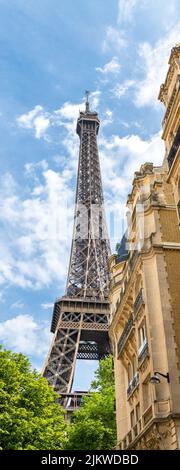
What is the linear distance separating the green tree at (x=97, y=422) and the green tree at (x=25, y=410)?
151 inches

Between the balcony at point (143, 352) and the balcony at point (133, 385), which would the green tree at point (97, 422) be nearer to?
the balcony at point (133, 385)

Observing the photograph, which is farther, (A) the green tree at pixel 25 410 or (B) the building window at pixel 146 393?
(A) the green tree at pixel 25 410

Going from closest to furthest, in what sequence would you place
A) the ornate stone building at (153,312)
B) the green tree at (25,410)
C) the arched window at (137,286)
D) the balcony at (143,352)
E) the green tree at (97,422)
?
1. the ornate stone building at (153,312)
2. the balcony at (143,352)
3. the arched window at (137,286)
4. the green tree at (25,410)
5. the green tree at (97,422)

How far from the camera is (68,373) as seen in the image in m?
66.8

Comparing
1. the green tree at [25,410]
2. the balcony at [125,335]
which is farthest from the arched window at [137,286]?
the green tree at [25,410]

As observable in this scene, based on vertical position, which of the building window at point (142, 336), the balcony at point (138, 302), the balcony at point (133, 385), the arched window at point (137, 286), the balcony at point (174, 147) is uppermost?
the balcony at point (174, 147)

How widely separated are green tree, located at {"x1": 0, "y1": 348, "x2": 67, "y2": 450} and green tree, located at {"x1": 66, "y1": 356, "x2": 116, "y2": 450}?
384 centimetres

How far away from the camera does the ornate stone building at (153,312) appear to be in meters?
20.2

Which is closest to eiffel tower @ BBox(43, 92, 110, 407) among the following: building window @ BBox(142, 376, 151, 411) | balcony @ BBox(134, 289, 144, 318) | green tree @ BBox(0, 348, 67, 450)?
green tree @ BBox(0, 348, 67, 450)

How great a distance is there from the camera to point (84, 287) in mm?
85875

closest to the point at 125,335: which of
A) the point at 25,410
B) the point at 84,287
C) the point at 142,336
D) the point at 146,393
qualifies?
the point at 142,336

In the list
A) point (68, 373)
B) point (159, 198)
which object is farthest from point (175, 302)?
point (68, 373)
